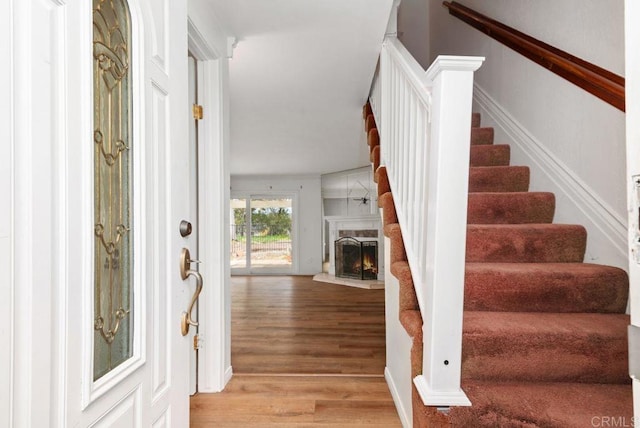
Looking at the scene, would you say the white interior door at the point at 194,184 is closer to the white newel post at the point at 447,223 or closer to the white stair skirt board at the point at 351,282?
the white newel post at the point at 447,223

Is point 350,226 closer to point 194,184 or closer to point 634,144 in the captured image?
point 194,184

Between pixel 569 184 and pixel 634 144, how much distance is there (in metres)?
1.84

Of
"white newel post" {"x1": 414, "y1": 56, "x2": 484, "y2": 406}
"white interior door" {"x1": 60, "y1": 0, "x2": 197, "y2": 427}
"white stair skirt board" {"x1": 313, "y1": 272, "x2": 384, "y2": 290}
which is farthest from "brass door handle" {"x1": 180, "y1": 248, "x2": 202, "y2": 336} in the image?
"white stair skirt board" {"x1": 313, "y1": 272, "x2": 384, "y2": 290}

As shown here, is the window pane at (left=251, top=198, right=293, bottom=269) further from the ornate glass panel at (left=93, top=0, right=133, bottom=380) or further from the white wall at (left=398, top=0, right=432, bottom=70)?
the ornate glass panel at (left=93, top=0, right=133, bottom=380)

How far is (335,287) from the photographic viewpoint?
675cm

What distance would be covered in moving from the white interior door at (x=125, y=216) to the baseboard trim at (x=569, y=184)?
191cm

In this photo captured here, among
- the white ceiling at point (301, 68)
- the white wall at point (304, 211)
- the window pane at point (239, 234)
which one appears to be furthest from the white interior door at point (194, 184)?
the window pane at point (239, 234)

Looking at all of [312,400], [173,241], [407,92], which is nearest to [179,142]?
[173,241]

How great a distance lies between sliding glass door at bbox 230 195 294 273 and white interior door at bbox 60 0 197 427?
7608 millimetres

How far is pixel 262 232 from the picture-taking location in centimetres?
870

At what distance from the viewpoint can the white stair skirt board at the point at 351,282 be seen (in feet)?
21.8

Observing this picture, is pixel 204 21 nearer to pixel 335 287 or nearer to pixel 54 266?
pixel 54 266

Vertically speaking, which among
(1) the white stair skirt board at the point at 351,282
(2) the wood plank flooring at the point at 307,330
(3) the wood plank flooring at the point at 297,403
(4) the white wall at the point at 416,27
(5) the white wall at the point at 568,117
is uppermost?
(4) the white wall at the point at 416,27

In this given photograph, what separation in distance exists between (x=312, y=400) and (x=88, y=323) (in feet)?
5.72
